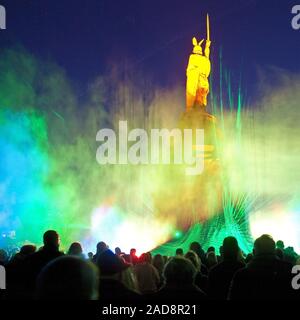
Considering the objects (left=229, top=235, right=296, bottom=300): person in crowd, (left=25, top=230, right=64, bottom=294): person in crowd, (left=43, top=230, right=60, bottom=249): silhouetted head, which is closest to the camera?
(left=229, top=235, right=296, bottom=300): person in crowd

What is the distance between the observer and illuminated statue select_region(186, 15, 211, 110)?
87.0 feet

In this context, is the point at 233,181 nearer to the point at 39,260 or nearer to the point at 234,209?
the point at 234,209

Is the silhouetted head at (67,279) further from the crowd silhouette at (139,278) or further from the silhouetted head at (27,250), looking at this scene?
the silhouetted head at (27,250)

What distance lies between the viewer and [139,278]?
22.1 ft

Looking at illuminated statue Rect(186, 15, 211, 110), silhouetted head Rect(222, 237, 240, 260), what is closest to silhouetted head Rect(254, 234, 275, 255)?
silhouetted head Rect(222, 237, 240, 260)

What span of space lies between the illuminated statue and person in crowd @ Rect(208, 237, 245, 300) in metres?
21.5

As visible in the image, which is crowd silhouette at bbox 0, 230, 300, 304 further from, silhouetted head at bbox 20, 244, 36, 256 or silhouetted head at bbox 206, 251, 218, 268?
silhouetted head at bbox 206, 251, 218, 268

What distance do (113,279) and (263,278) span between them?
141cm

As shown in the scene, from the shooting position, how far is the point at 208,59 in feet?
89.8

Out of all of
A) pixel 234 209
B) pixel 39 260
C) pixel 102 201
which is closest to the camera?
pixel 39 260

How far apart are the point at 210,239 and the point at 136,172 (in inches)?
360

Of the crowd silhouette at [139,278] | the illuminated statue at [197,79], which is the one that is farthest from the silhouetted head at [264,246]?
the illuminated statue at [197,79]

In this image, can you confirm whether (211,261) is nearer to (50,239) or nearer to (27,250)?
(27,250)
